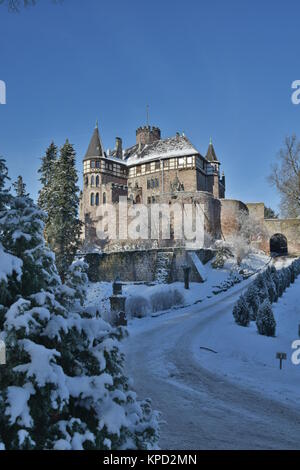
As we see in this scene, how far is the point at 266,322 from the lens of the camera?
53.3 ft

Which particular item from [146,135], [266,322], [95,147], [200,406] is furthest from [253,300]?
[146,135]

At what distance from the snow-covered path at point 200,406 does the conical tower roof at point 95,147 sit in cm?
4445

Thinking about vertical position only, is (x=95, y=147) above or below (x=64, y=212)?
above

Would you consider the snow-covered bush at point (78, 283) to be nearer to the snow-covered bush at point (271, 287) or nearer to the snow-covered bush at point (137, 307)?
the snow-covered bush at point (137, 307)

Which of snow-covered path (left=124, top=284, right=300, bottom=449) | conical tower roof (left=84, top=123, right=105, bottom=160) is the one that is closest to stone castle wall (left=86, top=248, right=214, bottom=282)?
snow-covered path (left=124, top=284, right=300, bottom=449)

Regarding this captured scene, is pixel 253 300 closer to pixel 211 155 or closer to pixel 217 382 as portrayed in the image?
pixel 217 382

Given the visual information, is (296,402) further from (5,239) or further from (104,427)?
(5,239)

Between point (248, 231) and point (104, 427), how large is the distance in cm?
4976

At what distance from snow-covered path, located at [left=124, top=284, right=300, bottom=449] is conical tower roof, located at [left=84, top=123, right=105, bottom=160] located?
1750 inches

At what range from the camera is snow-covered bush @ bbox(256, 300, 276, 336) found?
16219mm

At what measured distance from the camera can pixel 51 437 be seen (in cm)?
381

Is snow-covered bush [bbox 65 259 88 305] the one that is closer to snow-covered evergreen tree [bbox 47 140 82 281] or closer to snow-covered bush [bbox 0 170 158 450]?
snow-covered bush [bbox 0 170 158 450]

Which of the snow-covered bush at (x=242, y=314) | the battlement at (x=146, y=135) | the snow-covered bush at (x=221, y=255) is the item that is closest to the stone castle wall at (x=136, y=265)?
the snow-covered bush at (x=221, y=255)

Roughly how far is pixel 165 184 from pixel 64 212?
27.4m
